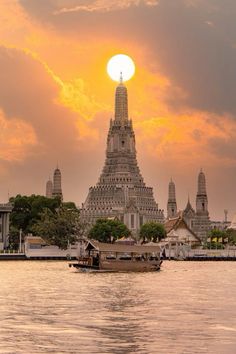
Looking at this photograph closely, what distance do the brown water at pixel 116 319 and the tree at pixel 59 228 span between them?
68083 mm

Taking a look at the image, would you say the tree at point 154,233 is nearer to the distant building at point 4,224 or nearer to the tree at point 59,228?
the tree at point 59,228

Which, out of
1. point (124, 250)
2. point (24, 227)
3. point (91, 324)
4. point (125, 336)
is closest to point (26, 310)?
point (91, 324)

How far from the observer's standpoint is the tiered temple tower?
615ft

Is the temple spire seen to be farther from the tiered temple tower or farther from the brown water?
the brown water

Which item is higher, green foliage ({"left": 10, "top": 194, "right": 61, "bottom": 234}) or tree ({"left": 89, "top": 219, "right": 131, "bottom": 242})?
green foliage ({"left": 10, "top": 194, "right": 61, "bottom": 234})

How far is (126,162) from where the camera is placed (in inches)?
7781

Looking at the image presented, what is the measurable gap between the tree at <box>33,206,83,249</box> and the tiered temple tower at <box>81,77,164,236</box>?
193 ft

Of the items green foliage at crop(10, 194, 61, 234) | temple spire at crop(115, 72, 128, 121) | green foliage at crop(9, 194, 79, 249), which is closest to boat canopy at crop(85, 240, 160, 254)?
green foliage at crop(9, 194, 79, 249)

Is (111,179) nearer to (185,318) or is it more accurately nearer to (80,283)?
(80,283)

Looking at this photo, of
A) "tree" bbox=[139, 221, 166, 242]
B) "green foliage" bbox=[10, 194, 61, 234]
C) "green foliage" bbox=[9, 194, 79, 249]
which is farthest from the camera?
"tree" bbox=[139, 221, 166, 242]

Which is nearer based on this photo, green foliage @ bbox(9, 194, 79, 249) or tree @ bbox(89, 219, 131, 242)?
green foliage @ bbox(9, 194, 79, 249)

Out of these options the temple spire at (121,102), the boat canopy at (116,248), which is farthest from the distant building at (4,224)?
the temple spire at (121,102)

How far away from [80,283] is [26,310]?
21.1m

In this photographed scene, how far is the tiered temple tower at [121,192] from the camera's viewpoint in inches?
7377
